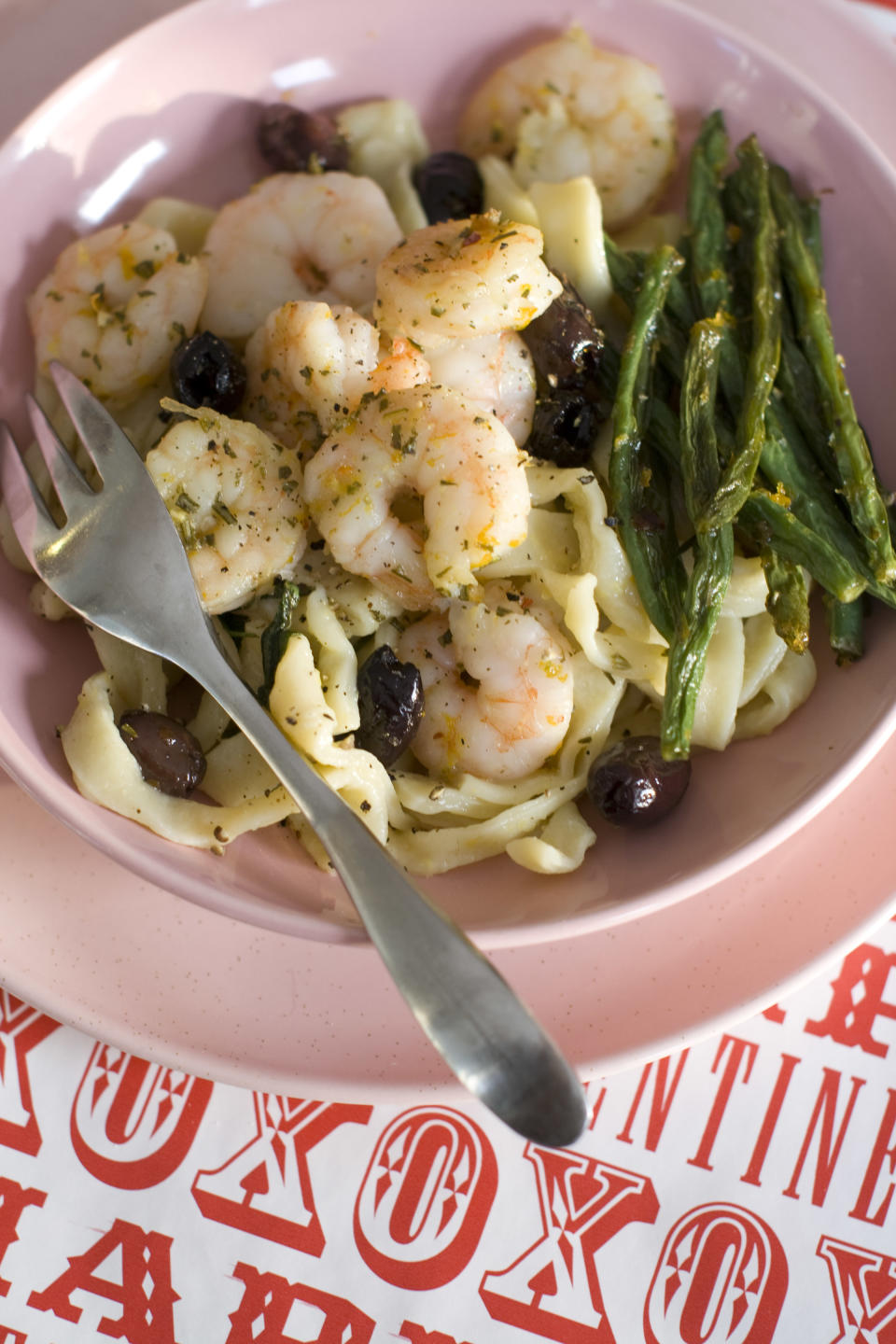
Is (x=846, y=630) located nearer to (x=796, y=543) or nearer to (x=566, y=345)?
(x=796, y=543)

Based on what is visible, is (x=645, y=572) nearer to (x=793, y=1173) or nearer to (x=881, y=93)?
(x=793, y=1173)

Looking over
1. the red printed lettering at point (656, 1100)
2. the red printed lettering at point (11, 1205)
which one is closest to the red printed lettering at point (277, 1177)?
the red printed lettering at point (11, 1205)

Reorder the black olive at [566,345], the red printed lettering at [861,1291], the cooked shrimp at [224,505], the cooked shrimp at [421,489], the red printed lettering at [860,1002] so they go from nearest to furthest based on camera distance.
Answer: the cooked shrimp at [421,489] → the cooked shrimp at [224,505] → the red printed lettering at [861,1291] → the black olive at [566,345] → the red printed lettering at [860,1002]

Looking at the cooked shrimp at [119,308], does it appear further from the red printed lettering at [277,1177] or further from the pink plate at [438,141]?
the red printed lettering at [277,1177]

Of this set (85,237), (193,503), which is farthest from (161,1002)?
(85,237)

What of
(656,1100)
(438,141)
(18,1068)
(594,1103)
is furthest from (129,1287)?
(438,141)

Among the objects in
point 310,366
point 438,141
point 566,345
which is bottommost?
point 566,345

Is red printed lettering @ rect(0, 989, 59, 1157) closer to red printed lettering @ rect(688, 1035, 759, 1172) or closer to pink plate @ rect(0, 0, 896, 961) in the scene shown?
pink plate @ rect(0, 0, 896, 961)
